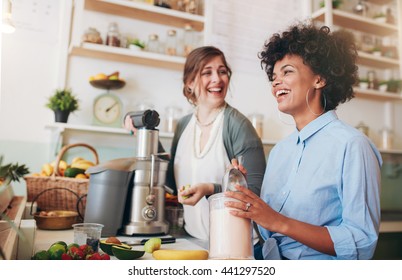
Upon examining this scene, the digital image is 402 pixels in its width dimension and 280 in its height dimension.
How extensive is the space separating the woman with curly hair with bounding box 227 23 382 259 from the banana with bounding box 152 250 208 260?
0.47 feet

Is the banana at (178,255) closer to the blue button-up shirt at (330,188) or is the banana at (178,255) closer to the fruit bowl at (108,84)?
the blue button-up shirt at (330,188)

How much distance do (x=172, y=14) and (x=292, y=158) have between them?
0.63 m

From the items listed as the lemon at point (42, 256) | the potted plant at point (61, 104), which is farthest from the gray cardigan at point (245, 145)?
the lemon at point (42, 256)

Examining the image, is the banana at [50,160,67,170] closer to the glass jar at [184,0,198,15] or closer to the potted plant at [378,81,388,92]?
the glass jar at [184,0,198,15]

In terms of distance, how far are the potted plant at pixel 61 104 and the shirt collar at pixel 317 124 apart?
0.64m

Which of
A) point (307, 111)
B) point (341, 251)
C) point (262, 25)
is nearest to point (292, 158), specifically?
point (307, 111)

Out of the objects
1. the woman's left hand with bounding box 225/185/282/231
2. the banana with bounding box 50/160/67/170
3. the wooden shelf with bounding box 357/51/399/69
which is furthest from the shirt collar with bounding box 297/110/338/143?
the banana with bounding box 50/160/67/170

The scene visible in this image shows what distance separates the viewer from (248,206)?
659 mm

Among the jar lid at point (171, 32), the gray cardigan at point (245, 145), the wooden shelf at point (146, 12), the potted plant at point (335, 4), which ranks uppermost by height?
the potted plant at point (335, 4)

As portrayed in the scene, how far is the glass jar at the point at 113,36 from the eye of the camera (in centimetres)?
116

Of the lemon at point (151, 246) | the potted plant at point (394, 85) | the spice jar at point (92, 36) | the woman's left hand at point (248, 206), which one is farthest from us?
the potted plant at point (394, 85)

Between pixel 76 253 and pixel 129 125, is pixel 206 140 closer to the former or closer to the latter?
pixel 129 125

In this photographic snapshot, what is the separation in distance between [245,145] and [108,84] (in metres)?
0.46

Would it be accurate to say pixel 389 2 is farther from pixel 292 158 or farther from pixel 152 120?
pixel 152 120
